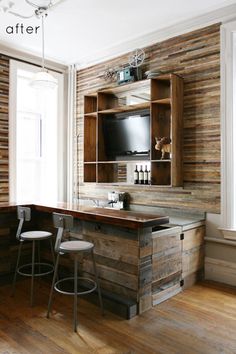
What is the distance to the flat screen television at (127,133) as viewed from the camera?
12.7 feet

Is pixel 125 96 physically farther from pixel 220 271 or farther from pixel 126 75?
pixel 220 271

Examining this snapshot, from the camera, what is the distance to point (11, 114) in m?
4.27

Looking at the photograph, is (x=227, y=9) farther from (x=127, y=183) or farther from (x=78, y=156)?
(x=78, y=156)

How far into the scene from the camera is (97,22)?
3.66 metres

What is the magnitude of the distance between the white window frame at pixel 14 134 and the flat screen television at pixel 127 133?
96 cm

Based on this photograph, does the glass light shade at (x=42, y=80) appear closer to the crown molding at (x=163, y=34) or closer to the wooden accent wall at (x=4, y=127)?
the wooden accent wall at (x=4, y=127)

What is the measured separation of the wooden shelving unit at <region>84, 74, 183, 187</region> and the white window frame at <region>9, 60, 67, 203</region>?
0.65 metres

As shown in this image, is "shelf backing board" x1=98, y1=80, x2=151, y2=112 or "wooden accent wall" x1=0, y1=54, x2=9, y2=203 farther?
"wooden accent wall" x1=0, y1=54, x2=9, y2=203

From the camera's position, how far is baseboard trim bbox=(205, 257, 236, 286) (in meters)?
3.24

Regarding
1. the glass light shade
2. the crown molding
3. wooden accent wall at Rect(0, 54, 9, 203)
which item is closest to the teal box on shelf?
the crown molding

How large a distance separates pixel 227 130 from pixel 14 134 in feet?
9.39

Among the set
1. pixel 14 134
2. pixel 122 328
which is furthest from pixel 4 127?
pixel 122 328

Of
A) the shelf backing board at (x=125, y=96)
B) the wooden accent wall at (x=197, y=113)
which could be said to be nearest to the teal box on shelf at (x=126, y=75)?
the shelf backing board at (x=125, y=96)

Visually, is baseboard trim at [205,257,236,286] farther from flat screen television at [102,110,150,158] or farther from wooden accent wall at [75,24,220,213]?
flat screen television at [102,110,150,158]
